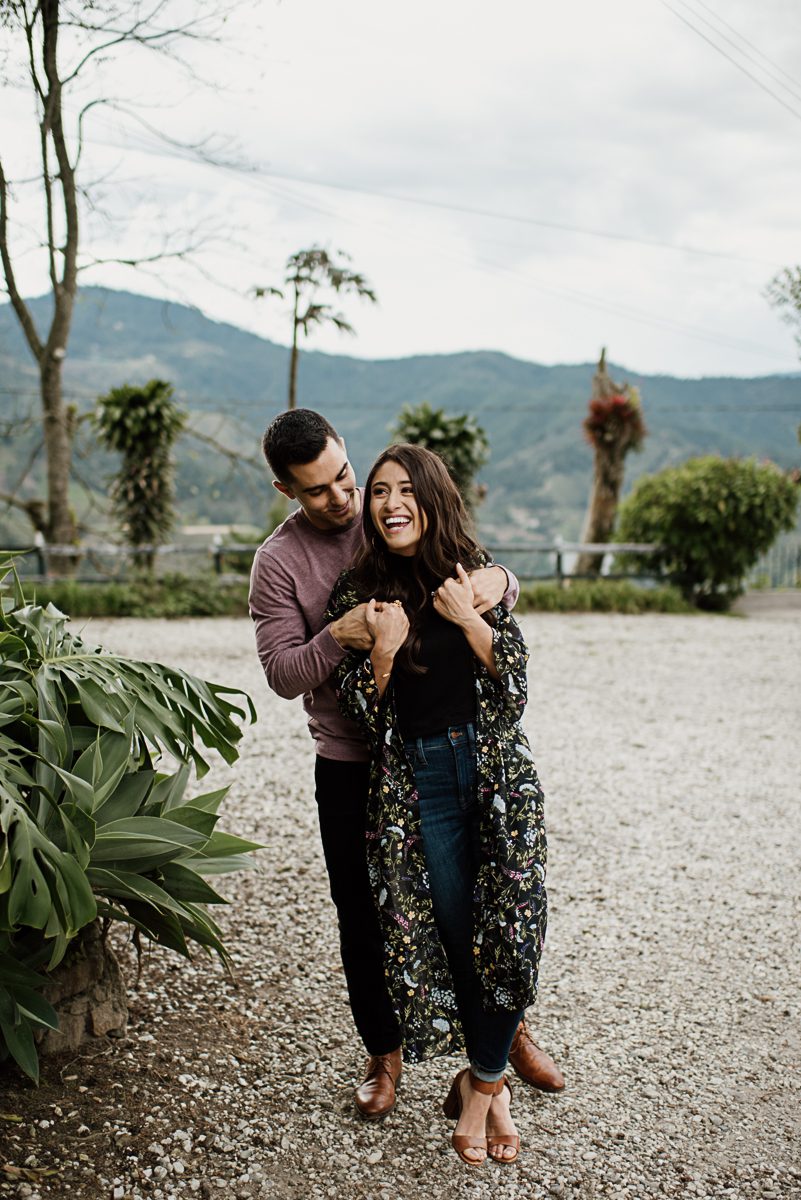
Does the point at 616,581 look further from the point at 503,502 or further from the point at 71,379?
the point at 71,379

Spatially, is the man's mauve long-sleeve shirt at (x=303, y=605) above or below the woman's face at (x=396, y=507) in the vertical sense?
below

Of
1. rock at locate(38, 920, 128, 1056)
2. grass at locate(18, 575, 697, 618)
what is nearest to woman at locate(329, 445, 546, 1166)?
rock at locate(38, 920, 128, 1056)

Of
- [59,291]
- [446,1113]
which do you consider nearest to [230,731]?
[446,1113]

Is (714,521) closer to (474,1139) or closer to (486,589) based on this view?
(486,589)

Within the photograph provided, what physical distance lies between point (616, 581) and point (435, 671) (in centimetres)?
1213

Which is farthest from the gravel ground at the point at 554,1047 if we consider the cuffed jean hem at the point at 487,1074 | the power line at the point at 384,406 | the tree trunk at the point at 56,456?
the power line at the point at 384,406

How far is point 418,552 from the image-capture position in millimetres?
2301

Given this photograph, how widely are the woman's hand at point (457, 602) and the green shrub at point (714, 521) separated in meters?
12.1

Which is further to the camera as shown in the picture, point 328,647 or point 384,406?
point 384,406

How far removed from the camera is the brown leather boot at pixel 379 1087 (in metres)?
2.50

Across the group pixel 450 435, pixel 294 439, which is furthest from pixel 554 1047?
pixel 450 435

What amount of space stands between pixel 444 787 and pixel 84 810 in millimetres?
778

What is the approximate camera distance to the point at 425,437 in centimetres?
1413

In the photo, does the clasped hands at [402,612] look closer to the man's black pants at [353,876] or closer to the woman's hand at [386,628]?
the woman's hand at [386,628]
